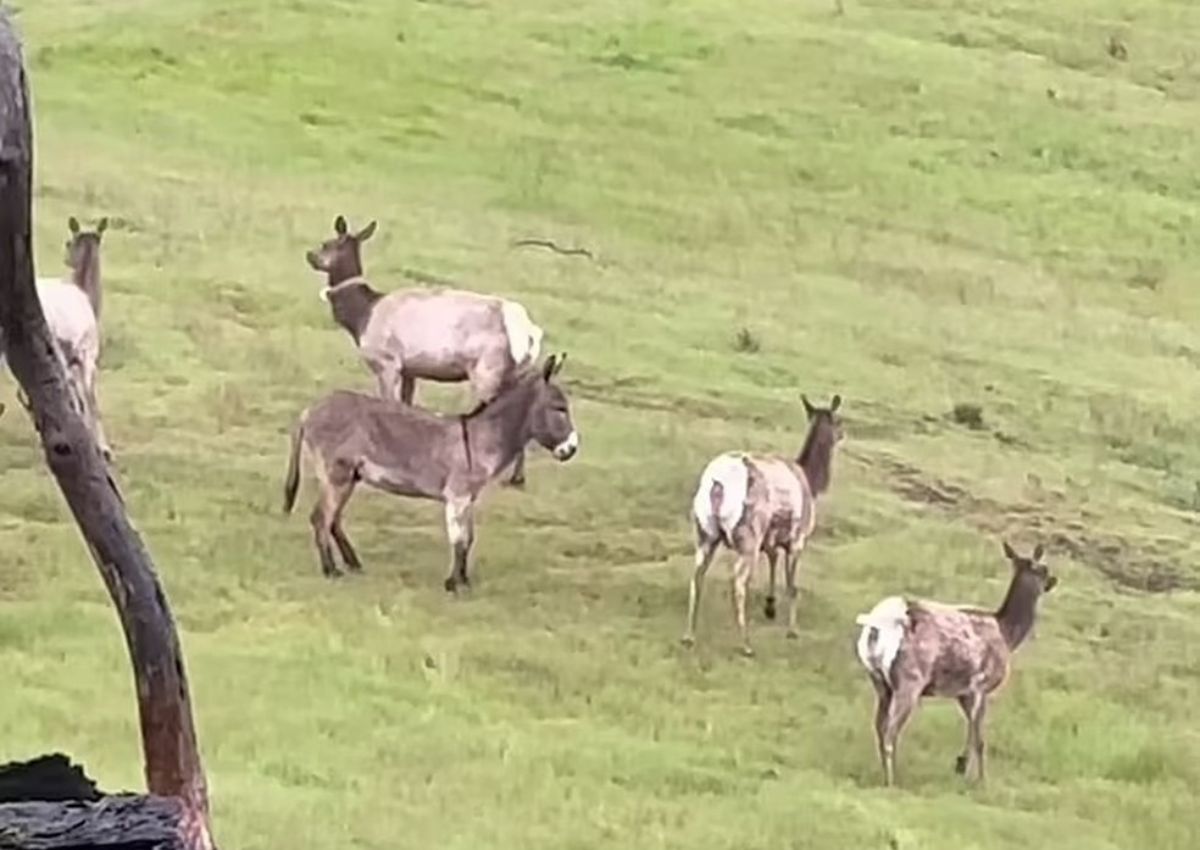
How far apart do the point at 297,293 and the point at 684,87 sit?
870cm

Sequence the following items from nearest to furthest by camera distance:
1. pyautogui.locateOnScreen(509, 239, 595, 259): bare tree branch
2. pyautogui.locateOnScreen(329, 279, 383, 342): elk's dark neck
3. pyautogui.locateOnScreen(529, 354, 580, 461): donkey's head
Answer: pyautogui.locateOnScreen(529, 354, 580, 461): donkey's head → pyautogui.locateOnScreen(329, 279, 383, 342): elk's dark neck → pyautogui.locateOnScreen(509, 239, 595, 259): bare tree branch

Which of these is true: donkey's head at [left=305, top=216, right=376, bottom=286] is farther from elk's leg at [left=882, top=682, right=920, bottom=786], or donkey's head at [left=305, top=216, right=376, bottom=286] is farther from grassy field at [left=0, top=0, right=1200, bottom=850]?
elk's leg at [left=882, top=682, right=920, bottom=786]

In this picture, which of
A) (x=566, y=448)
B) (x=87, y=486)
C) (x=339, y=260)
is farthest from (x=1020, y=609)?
(x=87, y=486)

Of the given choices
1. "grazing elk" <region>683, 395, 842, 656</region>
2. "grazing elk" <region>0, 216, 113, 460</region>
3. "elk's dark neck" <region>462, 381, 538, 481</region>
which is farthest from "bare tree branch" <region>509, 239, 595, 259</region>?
"grazing elk" <region>683, 395, 842, 656</region>

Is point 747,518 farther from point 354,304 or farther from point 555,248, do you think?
point 555,248

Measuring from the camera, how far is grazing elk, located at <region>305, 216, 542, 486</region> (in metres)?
14.8

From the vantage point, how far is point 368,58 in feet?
84.3

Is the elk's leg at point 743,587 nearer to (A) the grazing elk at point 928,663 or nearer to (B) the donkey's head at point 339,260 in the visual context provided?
(A) the grazing elk at point 928,663

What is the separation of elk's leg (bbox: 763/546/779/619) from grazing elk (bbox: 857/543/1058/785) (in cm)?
145

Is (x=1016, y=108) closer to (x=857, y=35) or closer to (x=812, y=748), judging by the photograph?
(x=857, y=35)

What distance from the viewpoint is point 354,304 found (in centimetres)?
1511

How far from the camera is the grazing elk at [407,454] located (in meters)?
12.8

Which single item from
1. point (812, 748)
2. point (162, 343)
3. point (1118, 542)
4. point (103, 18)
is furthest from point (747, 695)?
point (103, 18)

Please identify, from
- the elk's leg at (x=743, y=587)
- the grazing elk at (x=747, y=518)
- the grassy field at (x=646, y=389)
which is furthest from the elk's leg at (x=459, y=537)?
the elk's leg at (x=743, y=587)
